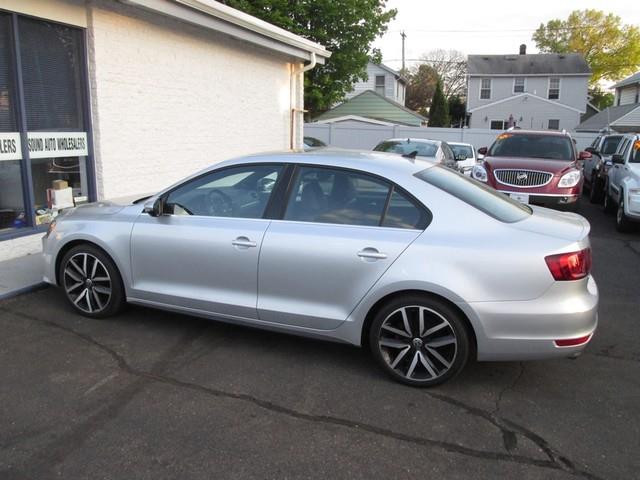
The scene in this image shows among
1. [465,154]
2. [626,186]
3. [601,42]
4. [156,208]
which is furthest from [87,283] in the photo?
[601,42]

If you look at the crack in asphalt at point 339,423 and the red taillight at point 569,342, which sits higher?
the red taillight at point 569,342

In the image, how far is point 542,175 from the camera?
10.2m

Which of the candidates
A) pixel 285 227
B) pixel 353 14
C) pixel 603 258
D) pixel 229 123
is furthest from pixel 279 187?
pixel 353 14

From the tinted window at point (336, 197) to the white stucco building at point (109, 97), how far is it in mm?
4165

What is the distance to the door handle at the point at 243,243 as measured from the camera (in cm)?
421

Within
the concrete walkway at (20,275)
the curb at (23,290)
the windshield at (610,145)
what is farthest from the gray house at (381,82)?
the curb at (23,290)

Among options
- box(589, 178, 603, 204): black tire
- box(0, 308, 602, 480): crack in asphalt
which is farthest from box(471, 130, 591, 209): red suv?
box(0, 308, 602, 480): crack in asphalt

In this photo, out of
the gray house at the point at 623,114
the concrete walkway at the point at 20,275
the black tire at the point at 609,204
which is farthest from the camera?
the gray house at the point at 623,114

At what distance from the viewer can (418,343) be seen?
380 centimetres

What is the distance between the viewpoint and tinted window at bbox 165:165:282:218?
14.5 feet

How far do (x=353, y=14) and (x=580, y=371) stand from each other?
845 inches

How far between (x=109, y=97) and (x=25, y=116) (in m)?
1.37

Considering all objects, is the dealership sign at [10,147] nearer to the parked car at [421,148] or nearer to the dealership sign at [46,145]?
the dealership sign at [46,145]

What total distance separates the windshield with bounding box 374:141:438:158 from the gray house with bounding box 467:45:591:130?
2782cm
